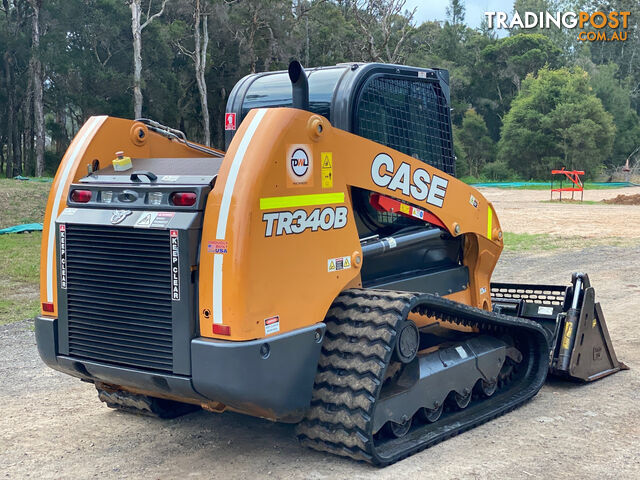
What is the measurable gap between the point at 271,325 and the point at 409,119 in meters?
2.18

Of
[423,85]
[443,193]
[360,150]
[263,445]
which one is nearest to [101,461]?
[263,445]

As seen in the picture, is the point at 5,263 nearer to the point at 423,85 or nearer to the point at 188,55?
the point at 423,85

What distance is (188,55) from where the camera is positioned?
44406 mm

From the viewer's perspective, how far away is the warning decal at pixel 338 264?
179 inches

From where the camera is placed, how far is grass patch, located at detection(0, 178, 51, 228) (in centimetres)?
1891

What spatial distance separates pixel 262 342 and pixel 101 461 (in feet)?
4.56

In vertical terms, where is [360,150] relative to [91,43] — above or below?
below

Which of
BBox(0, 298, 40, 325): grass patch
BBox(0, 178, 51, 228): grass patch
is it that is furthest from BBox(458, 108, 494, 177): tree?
BBox(0, 298, 40, 325): grass patch

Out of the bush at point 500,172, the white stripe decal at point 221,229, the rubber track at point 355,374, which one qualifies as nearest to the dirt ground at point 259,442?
the rubber track at point 355,374

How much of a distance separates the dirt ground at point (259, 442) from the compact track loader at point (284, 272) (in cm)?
15

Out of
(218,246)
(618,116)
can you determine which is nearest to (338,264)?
(218,246)

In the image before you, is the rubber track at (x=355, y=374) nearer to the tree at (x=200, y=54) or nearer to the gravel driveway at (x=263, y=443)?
the gravel driveway at (x=263, y=443)

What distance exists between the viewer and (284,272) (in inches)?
167

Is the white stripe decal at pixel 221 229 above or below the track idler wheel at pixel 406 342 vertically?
above
